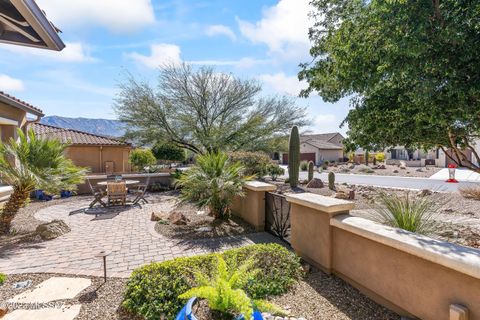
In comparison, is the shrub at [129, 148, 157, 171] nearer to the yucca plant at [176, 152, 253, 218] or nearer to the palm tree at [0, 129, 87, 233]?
the palm tree at [0, 129, 87, 233]

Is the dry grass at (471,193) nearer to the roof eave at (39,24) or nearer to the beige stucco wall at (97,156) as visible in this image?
the roof eave at (39,24)

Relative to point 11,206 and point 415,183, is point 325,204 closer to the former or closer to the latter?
point 11,206

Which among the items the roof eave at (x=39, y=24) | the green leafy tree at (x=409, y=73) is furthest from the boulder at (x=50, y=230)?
the green leafy tree at (x=409, y=73)

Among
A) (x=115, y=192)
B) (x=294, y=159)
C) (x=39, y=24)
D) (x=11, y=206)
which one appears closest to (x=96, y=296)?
(x=39, y=24)

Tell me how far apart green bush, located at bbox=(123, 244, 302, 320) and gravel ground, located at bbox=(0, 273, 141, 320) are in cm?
20

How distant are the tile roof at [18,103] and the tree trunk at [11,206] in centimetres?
386

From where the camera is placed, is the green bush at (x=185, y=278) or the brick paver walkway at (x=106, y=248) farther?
the brick paver walkway at (x=106, y=248)

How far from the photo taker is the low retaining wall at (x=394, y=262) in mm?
2564

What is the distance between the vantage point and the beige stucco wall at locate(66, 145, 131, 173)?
1934 cm

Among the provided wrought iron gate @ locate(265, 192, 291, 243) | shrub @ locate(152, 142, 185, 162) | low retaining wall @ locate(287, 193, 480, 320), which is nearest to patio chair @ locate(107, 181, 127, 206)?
wrought iron gate @ locate(265, 192, 291, 243)

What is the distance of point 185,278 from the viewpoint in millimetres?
3773

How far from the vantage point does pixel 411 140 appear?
5383mm

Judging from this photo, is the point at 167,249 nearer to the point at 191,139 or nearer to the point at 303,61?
the point at 303,61

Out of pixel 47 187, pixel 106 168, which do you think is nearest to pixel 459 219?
pixel 47 187
